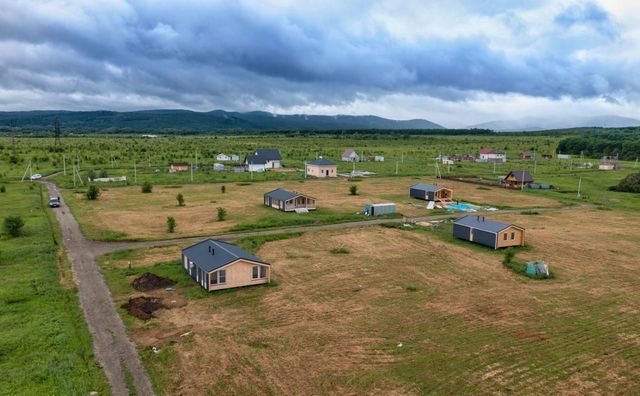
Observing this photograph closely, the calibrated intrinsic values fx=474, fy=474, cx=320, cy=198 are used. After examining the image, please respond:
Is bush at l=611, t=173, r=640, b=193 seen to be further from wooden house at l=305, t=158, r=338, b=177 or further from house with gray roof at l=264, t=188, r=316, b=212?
house with gray roof at l=264, t=188, r=316, b=212

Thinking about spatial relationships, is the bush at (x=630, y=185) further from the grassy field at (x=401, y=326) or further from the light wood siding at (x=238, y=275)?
the light wood siding at (x=238, y=275)

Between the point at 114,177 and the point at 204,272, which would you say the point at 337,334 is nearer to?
the point at 204,272

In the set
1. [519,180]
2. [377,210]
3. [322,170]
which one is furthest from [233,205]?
[519,180]

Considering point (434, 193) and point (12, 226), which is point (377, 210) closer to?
point (434, 193)

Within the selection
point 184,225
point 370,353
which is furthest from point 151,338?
point 184,225

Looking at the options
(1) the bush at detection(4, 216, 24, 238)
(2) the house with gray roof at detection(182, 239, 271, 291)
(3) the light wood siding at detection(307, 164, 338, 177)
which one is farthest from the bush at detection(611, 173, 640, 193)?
(1) the bush at detection(4, 216, 24, 238)

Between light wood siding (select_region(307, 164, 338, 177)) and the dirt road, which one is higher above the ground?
light wood siding (select_region(307, 164, 338, 177))
